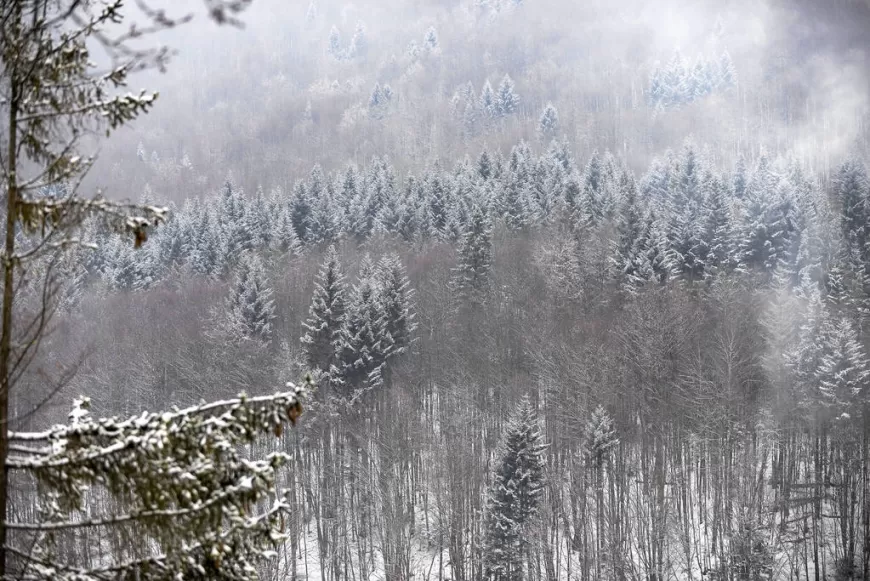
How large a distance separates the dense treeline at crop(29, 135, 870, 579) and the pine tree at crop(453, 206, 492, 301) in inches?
6.4

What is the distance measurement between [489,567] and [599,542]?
19.2 feet

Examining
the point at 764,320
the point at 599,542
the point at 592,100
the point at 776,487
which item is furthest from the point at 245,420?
the point at 592,100

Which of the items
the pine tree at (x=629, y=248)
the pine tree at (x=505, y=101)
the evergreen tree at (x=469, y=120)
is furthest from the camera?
the pine tree at (x=505, y=101)

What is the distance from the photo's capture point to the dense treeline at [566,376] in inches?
1315

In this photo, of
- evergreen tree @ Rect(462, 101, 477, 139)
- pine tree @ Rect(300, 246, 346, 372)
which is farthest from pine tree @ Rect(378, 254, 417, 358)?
evergreen tree @ Rect(462, 101, 477, 139)

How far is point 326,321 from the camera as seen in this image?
3991cm

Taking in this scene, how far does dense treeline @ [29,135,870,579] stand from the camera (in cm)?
3341

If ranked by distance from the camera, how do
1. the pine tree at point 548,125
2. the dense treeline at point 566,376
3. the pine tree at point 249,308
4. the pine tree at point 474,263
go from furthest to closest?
the pine tree at point 548,125, the pine tree at point 474,263, the pine tree at point 249,308, the dense treeline at point 566,376

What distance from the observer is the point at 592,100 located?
13362 cm

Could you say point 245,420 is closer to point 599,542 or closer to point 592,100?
point 599,542

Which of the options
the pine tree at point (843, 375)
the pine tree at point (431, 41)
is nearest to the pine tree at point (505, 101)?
the pine tree at point (431, 41)

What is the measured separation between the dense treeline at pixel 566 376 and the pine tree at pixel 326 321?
143mm

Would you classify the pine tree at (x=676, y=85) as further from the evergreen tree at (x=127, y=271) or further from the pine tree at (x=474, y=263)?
the evergreen tree at (x=127, y=271)

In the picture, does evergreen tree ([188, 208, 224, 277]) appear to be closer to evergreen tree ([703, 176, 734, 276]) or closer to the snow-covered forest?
the snow-covered forest
